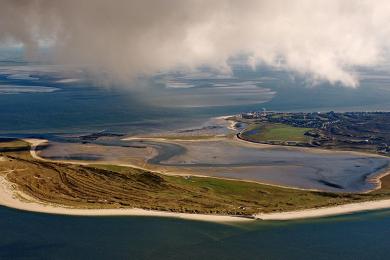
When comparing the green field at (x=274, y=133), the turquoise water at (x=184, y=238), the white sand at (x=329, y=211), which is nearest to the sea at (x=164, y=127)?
the turquoise water at (x=184, y=238)

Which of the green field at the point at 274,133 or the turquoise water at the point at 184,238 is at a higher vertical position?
the green field at the point at 274,133

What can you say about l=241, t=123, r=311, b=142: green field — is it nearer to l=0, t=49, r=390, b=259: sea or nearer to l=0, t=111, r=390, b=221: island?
l=0, t=111, r=390, b=221: island

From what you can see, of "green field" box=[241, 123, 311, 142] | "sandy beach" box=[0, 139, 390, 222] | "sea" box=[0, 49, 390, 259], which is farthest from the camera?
"green field" box=[241, 123, 311, 142]

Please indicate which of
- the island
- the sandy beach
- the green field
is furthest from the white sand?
the green field

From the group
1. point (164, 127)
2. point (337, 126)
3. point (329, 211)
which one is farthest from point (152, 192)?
point (337, 126)

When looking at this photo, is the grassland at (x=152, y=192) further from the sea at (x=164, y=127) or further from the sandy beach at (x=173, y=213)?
the sea at (x=164, y=127)
